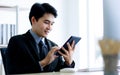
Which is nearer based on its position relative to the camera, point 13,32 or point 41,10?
point 41,10

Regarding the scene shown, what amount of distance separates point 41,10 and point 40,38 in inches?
9.0

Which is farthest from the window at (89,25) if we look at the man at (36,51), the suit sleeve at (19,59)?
the suit sleeve at (19,59)

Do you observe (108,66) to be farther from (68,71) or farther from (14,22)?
(14,22)

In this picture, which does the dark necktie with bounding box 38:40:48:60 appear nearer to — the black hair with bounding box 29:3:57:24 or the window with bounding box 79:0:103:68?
the black hair with bounding box 29:3:57:24

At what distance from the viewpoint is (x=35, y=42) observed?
6.32ft

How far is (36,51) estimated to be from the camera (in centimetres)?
189

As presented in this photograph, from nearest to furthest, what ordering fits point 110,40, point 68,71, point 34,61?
point 110,40
point 68,71
point 34,61

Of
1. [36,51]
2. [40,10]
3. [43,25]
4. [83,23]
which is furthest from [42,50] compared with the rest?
[83,23]

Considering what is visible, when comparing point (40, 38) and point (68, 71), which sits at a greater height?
point (40, 38)

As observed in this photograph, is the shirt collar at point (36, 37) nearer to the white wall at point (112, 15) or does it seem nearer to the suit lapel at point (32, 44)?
the suit lapel at point (32, 44)

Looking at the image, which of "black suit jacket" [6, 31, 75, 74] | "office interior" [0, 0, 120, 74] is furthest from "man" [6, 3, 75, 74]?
"office interior" [0, 0, 120, 74]

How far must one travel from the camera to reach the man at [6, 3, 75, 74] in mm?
1768

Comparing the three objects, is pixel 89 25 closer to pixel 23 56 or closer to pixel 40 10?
pixel 40 10

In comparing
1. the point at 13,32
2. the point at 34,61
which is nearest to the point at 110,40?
the point at 34,61
